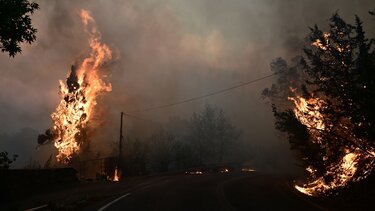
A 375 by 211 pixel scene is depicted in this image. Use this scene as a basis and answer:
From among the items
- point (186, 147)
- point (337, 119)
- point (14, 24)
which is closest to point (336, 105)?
point (337, 119)

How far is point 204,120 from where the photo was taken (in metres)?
82.3

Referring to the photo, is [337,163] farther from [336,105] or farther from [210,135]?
[210,135]

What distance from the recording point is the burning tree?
1439 cm

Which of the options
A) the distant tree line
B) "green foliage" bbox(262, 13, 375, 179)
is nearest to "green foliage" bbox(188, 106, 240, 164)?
the distant tree line

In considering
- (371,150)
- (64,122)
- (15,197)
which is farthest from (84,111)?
(371,150)

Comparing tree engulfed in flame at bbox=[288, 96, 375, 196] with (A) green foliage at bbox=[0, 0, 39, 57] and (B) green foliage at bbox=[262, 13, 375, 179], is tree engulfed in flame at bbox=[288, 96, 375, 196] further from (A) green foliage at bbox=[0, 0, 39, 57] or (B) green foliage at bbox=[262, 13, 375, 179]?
(A) green foliage at bbox=[0, 0, 39, 57]

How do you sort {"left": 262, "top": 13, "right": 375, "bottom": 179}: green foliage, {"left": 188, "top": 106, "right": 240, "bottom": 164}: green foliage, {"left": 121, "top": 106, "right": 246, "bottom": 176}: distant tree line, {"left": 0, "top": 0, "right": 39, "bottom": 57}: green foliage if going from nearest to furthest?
{"left": 0, "top": 0, "right": 39, "bottom": 57}: green foliage, {"left": 262, "top": 13, "right": 375, "bottom": 179}: green foliage, {"left": 121, "top": 106, "right": 246, "bottom": 176}: distant tree line, {"left": 188, "top": 106, "right": 240, "bottom": 164}: green foliage

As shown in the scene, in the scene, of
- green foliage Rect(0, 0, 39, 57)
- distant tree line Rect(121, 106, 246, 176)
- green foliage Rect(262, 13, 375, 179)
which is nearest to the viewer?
green foliage Rect(0, 0, 39, 57)

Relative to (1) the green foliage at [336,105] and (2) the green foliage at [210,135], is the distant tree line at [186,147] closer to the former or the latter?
(2) the green foliage at [210,135]

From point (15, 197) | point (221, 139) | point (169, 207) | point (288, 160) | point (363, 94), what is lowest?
point (169, 207)

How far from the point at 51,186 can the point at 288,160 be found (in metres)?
64.3

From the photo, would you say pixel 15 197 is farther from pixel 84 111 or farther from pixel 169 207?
pixel 84 111

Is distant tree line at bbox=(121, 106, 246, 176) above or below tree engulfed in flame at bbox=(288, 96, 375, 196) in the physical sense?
above

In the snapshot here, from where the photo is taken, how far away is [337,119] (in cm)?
2038
